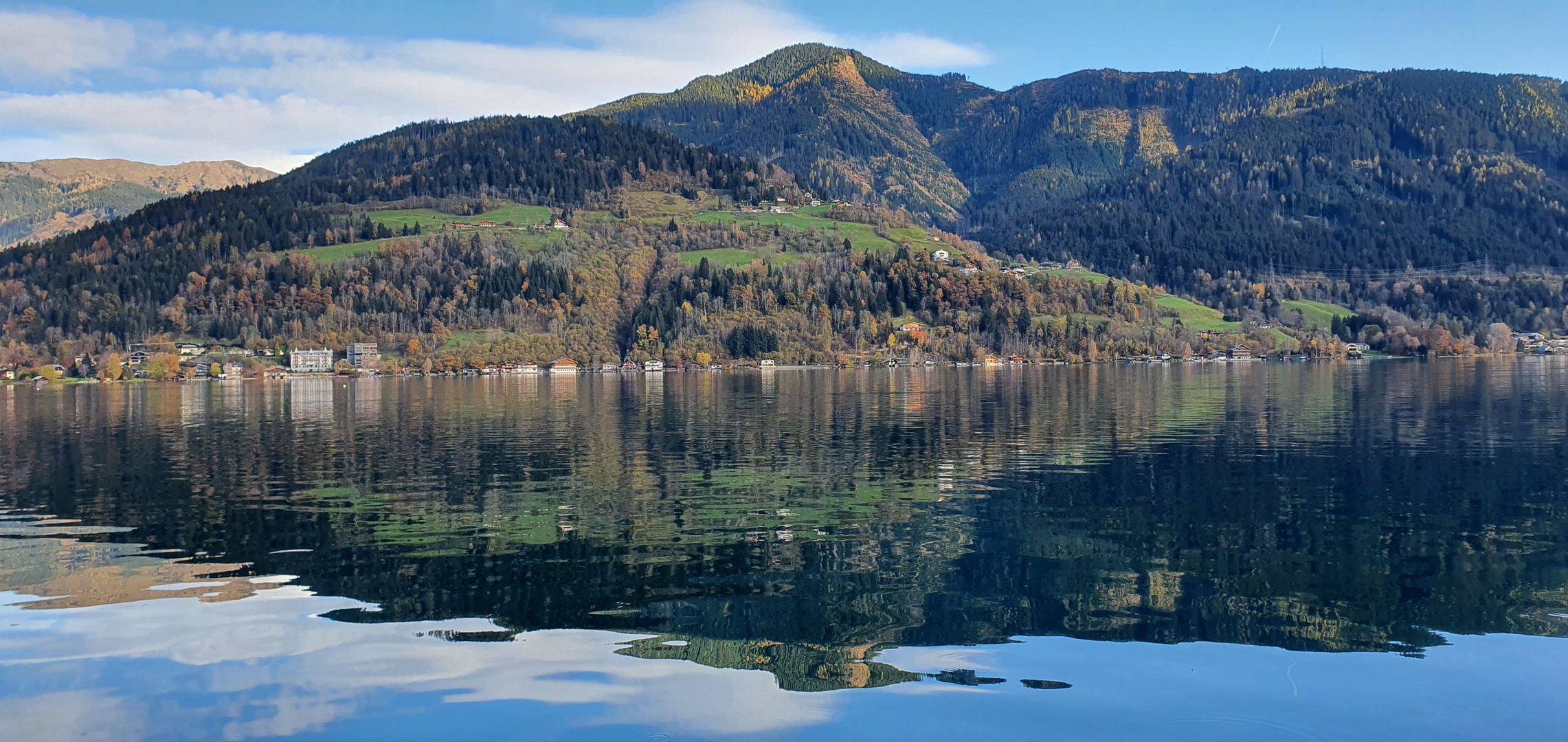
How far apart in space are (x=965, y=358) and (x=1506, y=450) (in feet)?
485

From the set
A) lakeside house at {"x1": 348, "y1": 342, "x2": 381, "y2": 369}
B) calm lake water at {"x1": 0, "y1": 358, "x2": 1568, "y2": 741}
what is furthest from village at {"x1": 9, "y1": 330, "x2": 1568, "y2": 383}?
calm lake water at {"x1": 0, "y1": 358, "x2": 1568, "y2": 741}

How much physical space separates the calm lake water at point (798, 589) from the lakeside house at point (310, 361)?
141241 mm

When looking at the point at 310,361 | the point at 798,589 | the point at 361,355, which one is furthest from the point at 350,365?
the point at 798,589

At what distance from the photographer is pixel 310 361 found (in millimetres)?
182625

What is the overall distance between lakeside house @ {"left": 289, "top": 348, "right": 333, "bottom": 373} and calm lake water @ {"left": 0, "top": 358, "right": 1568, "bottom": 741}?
141241mm

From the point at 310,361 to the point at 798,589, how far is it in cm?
18286

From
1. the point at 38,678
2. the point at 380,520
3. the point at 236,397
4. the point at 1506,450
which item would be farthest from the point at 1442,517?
the point at 236,397

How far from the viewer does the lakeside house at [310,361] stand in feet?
594

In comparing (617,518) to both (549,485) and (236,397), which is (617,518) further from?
(236,397)

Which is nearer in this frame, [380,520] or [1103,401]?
[380,520]

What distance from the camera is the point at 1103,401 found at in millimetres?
75562

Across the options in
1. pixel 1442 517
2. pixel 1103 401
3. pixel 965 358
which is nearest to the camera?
pixel 1442 517

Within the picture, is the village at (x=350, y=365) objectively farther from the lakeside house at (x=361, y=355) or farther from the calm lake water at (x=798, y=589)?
the calm lake water at (x=798, y=589)

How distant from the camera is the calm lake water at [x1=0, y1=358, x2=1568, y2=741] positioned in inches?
579
